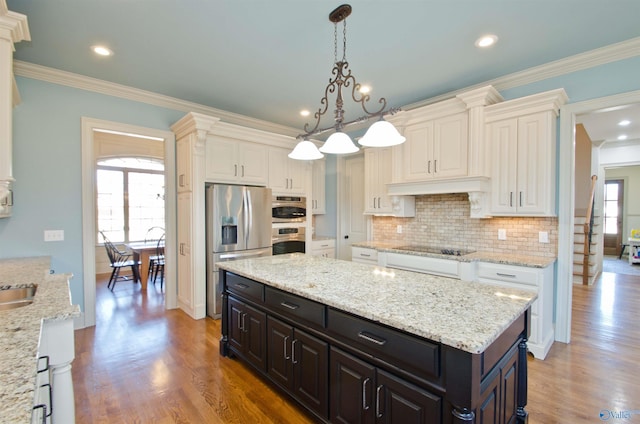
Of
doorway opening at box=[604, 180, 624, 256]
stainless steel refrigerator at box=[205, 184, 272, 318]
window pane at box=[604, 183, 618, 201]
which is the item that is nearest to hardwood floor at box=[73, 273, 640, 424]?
stainless steel refrigerator at box=[205, 184, 272, 318]

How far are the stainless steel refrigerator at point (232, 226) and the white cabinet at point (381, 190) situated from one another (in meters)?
1.42

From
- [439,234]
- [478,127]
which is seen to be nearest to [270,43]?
[478,127]

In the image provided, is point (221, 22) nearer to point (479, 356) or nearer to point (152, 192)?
point (479, 356)

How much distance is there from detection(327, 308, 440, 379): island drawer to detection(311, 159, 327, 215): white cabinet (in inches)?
146

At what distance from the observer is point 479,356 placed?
1170mm

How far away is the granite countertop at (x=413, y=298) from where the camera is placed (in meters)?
1.24

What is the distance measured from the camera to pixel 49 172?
3.19 meters

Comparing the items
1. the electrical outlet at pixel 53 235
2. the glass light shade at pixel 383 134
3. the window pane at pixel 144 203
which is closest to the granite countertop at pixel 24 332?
the electrical outlet at pixel 53 235

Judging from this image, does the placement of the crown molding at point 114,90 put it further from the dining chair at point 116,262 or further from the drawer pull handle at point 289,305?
the drawer pull handle at point 289,305

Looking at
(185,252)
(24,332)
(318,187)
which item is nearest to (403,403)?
(24,332)

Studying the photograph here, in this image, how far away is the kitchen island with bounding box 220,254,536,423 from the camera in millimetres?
1230

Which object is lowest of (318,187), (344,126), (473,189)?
(473,189)

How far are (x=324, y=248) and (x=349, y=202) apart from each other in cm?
93

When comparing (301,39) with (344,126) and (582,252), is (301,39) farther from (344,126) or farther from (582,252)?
(582,252)
